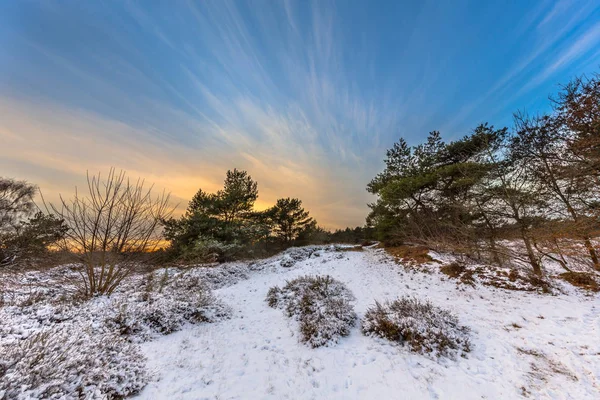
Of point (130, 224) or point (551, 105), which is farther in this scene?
point (130, 224)

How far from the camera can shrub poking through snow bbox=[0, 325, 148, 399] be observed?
2.41 metres

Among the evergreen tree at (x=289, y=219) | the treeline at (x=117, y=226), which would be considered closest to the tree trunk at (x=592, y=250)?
the treeline at (x=117, y=226)

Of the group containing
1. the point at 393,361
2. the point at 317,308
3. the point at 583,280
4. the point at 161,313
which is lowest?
the point at 393,361

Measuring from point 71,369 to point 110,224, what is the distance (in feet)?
16.2

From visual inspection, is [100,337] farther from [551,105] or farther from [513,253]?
[551,105]

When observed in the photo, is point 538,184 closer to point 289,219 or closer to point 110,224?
point 110,224

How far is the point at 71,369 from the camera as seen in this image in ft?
9.32

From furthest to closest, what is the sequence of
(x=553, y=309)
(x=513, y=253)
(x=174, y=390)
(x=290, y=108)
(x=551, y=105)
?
1. (x=290, y=108)
2. (x=513, y=253)
3. (x=551, y=105)
4. (x=553, y=309)
5. (x=174, y=390)

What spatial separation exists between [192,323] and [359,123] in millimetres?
11743

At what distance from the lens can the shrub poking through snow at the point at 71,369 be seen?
2.41m

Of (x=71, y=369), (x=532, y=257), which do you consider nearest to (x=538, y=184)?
(x=532, y=257)

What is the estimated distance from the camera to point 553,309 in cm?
541

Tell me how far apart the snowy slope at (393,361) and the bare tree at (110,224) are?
3.61 m

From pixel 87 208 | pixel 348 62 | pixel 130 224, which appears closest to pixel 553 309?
pixel 348 62
